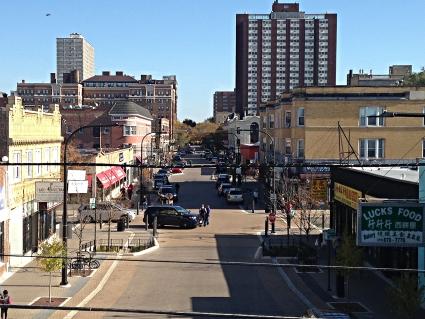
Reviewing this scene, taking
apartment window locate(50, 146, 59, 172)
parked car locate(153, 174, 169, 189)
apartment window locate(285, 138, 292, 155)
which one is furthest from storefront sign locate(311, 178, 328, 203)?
parked car locate(153, 174, 169, 189)

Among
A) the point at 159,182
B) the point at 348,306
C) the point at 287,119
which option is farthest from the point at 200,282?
the point at 159,182

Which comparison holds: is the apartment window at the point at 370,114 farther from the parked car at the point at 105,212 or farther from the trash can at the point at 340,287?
the trash can at the point at 340,287

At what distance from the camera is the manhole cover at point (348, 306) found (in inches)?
858

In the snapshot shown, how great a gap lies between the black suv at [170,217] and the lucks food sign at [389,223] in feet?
80.9

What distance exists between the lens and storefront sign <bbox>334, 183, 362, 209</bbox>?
31.7 metres

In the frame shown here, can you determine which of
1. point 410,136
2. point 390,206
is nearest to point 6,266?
point 390,206

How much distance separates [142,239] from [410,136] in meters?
27.7

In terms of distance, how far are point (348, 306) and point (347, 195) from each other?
12.4 meters

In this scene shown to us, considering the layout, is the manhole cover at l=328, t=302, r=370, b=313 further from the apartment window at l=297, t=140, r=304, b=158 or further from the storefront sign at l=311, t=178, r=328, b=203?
the apartment window at l=297, t=140, r=304, b=158

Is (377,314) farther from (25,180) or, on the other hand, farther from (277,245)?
(25,180)

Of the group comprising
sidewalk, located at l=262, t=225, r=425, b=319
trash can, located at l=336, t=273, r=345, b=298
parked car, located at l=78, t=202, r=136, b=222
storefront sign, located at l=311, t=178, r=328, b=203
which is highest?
Result: storefront sign, located at l=311, t=178, r=328, b=203

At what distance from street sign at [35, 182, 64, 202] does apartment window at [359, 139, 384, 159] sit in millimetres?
31671

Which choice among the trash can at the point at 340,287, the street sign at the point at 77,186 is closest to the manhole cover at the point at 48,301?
the trash can at the point at 340,287

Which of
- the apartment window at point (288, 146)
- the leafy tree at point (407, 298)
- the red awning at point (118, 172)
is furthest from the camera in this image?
the apartment window at point (288, 146)
